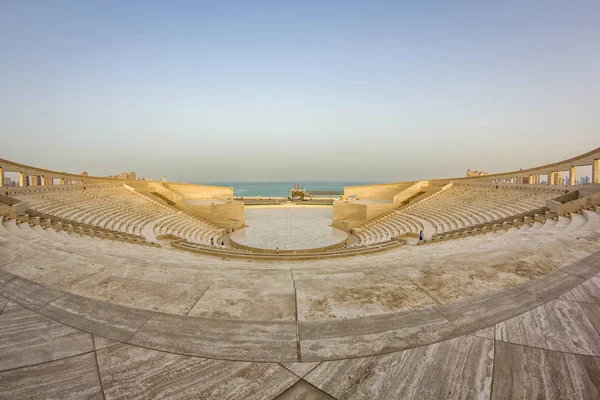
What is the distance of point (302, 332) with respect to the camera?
8.94 ft

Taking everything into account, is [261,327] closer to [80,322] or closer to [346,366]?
[346,366]

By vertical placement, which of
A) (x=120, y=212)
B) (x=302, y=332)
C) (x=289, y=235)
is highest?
(x=302, y=332)

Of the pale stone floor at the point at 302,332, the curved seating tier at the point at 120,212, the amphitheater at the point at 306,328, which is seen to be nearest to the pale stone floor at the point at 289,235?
the curved seating tier at the point at 120,212

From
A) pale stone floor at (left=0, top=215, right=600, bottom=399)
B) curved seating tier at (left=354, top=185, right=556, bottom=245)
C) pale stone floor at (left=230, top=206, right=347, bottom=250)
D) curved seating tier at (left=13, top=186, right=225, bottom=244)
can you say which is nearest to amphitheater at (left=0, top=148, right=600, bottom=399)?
pale stone floor at (left=0, top=215, right=600, bottom=399)

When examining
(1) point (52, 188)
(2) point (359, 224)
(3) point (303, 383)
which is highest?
(1) point (52, 188)

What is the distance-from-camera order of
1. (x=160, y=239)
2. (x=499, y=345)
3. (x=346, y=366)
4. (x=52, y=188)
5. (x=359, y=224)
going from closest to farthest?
(x=346, y=366) < (x=499, y=345) < (x=160, y=239) < (x=52, y=188) < (x=359, y=224)

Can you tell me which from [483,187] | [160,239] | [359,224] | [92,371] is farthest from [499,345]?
[483,187]

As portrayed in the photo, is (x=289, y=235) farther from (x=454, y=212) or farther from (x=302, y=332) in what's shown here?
(x=302, y=332)

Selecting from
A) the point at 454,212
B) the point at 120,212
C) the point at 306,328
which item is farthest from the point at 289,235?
the point at 306,328

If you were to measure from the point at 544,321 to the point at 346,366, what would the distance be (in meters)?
2.36

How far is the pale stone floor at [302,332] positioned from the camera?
1.98 m

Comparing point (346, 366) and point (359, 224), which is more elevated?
point (346, 366)

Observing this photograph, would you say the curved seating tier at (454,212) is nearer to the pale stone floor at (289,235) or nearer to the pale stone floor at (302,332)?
the pale stone floor at (289,235)

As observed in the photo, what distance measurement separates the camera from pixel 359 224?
1059 inches
